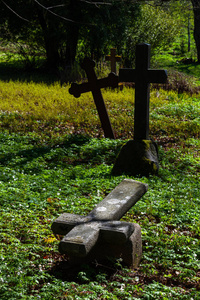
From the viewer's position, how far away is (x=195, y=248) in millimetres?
4453

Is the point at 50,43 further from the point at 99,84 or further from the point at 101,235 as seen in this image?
the point at 101,235

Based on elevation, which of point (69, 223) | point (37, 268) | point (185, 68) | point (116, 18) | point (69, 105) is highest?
point (116, 18)

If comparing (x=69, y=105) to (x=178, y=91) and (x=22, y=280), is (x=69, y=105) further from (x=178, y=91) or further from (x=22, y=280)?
(x=22, y=280)

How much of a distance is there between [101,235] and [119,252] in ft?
0.94

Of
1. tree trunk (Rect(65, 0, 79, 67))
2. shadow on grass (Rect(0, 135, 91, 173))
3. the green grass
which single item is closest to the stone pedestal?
the green grass

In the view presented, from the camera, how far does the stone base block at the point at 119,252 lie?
3.98 meters

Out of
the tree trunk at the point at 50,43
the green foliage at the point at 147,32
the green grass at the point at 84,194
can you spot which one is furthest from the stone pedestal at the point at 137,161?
the tree trunk at the point at 50,43

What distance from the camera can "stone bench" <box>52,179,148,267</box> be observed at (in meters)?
3.66

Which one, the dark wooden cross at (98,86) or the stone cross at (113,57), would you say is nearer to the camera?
the dark wooden cross at (98,86)

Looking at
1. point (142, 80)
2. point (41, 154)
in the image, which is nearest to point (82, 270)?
point (142, 80)

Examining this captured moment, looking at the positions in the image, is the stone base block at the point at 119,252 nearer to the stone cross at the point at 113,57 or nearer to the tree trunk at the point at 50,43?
the stone cross at the point at 113,57

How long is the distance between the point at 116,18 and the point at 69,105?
9.16 meters

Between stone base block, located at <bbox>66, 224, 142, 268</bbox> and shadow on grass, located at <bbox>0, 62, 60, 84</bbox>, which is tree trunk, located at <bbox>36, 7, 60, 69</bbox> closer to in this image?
shadow on grass, located at <bbox>0, 62, 60, 84</bbox>

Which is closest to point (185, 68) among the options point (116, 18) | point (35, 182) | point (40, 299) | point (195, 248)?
point (116, 18)
